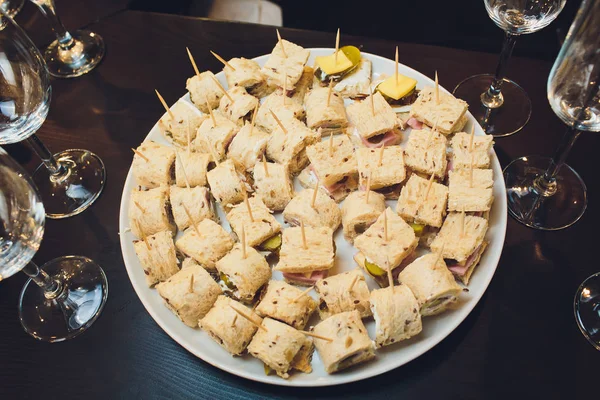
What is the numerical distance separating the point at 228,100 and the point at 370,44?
3.09 ft

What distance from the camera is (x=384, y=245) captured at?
2.14m

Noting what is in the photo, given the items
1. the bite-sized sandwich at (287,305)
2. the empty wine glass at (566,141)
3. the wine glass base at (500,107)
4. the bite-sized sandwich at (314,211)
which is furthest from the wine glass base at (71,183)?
the empty wine glass at (566,141)

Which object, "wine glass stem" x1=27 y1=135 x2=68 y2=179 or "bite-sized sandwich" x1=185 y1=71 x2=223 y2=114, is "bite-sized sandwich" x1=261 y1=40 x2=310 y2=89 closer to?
"bite-sized sandwich" x1=185 y1=71 x2=223 y2=114

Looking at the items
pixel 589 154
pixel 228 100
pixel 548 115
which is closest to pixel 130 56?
pixel 228 100

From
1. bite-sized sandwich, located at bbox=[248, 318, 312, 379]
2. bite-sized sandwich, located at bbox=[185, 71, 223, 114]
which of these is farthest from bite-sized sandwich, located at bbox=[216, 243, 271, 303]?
bite-sized sandwich, located at bbox=[185, 71, 223, 114]

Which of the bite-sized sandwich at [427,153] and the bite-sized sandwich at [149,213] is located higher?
the bite-sized sandwich at [427,153]

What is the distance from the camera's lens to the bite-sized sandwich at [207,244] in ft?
7.45

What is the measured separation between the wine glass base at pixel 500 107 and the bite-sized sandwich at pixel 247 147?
1.11 metres

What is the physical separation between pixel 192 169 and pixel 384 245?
94 cm

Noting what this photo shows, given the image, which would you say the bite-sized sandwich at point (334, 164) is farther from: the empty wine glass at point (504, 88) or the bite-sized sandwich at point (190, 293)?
the empty wine glass at point (504, 88)

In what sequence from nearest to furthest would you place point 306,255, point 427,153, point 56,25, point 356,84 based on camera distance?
point 306,255, point 427,153, point 356,84, point 56,25

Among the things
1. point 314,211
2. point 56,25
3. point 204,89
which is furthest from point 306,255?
point 56,25

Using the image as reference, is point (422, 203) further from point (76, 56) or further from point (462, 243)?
point (76, 56)

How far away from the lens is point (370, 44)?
3111mm
